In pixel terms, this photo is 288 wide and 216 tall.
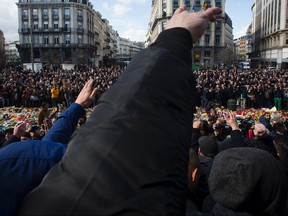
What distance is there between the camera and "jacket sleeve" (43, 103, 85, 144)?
5.99 feet

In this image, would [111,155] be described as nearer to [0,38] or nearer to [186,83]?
[186,83]

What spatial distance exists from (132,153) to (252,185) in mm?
763

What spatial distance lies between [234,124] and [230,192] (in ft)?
8.05

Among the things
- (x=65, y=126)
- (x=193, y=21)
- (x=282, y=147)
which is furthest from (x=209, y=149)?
(x=193, y=21)

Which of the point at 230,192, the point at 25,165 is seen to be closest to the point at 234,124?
the point at 230,192

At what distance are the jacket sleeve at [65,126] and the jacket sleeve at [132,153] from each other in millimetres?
918

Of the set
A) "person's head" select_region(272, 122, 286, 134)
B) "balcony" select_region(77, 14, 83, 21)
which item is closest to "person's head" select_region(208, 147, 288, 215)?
"person's head" select_region(272, 122, 286, 134)

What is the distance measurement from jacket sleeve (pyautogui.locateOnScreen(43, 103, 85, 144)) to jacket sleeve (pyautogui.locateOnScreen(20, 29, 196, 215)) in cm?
92

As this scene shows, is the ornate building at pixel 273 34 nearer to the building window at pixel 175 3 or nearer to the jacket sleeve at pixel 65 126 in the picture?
the building window at pixel 175 3

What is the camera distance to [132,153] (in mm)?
855

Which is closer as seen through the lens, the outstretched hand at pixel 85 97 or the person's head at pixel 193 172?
the outstretched hand at pixel 85 97

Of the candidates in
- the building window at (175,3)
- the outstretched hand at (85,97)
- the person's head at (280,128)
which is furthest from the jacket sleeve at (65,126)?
the building window at (175,3)

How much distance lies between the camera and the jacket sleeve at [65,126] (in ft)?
5.99

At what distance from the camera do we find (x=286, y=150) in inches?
147
